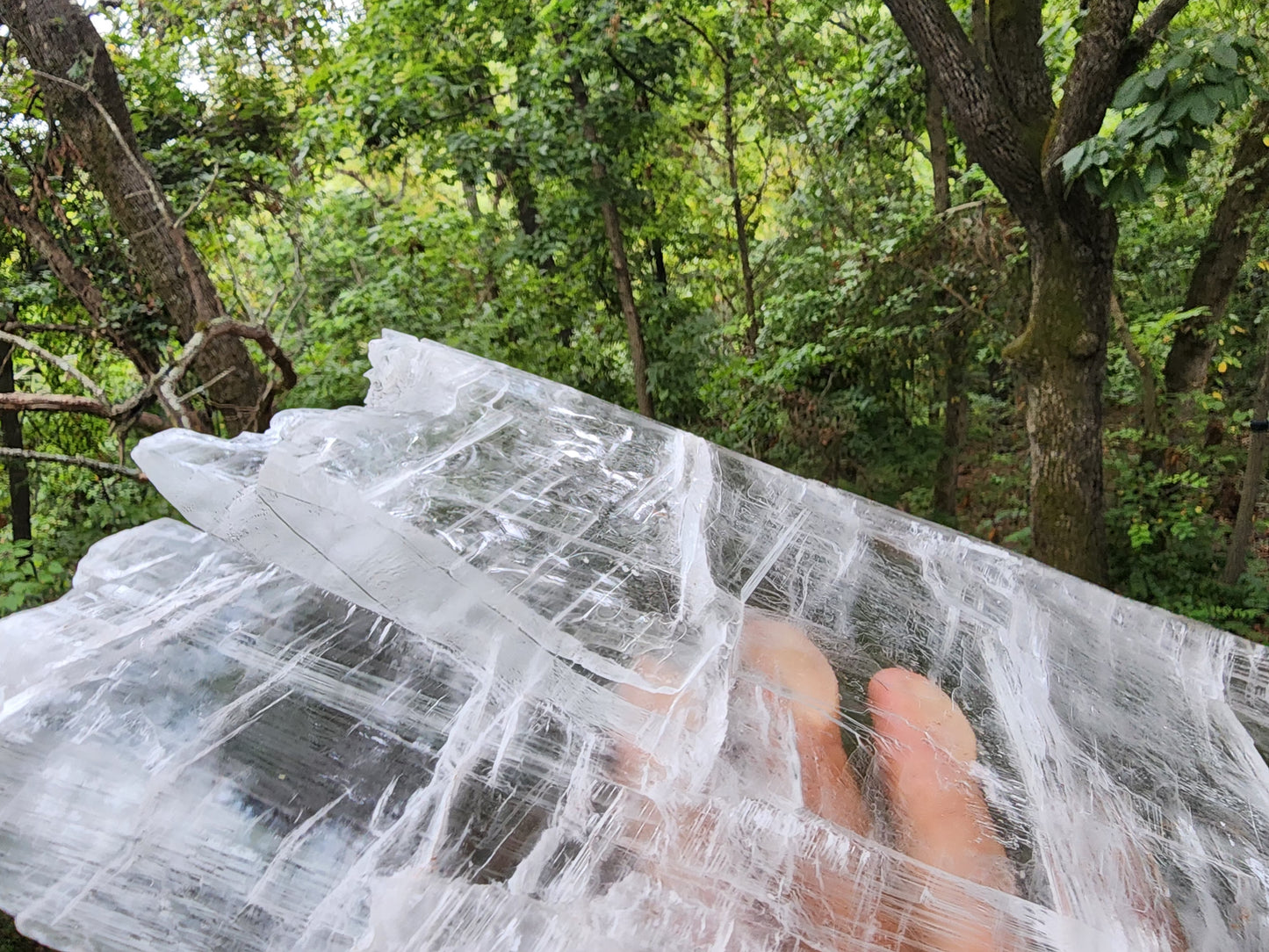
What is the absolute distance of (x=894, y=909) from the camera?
0.90 meters

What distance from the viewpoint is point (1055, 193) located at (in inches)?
114

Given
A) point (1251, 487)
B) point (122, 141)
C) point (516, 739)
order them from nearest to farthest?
point (516, 739) < point (122, 141) < point (1251, 487)

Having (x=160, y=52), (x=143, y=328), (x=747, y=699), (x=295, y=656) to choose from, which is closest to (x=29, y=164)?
(x=143, y=328)

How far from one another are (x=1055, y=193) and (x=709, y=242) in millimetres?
3073

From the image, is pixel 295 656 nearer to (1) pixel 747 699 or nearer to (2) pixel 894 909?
(1) pixel 747 699

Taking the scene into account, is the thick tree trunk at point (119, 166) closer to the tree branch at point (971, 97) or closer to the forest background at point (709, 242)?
the forest background at point (709, 242)

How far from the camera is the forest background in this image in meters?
2.97

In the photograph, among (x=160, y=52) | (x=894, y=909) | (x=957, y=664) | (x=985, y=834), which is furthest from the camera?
(x=160, y=52)

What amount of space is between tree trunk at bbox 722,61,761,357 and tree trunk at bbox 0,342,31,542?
13.8 feet

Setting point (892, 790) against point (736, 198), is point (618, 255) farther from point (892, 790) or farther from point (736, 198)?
point (892, 790)

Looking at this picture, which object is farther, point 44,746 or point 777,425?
point 777,425

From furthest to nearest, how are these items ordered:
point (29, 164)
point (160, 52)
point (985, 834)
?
1. point (160, 52)
2. point (29, 164)
3. point (985, 834)

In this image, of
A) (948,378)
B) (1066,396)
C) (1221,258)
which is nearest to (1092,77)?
(1066,396)

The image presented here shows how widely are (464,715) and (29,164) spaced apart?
3.81 meters
